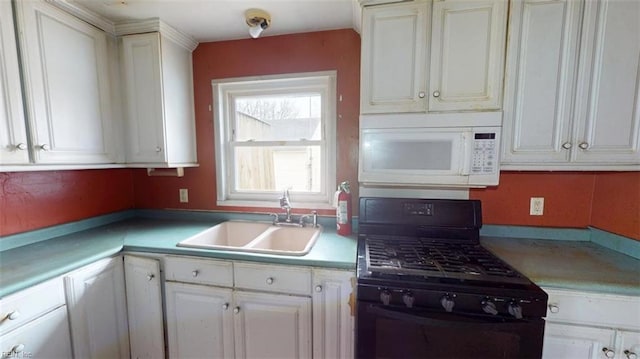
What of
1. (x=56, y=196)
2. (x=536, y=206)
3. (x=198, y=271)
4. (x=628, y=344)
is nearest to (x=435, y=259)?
(x=628, y=344)

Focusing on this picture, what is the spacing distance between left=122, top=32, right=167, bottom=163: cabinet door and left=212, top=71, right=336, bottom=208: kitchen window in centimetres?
39

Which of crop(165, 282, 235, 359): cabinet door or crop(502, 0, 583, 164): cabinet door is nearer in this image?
crop(502, 0, 583, 164): cabinet door

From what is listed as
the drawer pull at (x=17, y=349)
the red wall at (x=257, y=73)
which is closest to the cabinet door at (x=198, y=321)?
the drawer pull at (x=17, y=349)

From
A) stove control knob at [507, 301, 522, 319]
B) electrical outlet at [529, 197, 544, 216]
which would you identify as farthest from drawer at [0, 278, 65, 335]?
electrical outlet at [529, 197, 544, 216]

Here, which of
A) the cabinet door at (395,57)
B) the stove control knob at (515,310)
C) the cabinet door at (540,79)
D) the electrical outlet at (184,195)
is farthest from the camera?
the electrical outlet at (184,195)

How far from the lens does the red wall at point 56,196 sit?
1.48m

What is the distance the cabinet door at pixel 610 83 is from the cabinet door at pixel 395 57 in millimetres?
714

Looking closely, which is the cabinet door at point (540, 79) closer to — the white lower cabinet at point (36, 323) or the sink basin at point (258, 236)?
A: the sink basin at point (258, 236)

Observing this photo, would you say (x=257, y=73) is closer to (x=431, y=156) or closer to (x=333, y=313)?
(x=431, y=156)

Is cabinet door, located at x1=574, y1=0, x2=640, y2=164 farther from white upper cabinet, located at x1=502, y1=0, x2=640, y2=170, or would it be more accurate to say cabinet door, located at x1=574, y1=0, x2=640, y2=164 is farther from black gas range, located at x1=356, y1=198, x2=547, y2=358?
black gas range, located at x1=356, y1=198, x2=547, y2=358

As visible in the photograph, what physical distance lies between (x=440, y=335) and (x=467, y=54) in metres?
1.29

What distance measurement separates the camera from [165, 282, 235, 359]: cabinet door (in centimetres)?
145

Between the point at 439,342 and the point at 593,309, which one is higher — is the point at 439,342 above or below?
below

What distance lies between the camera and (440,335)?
3.49ft
